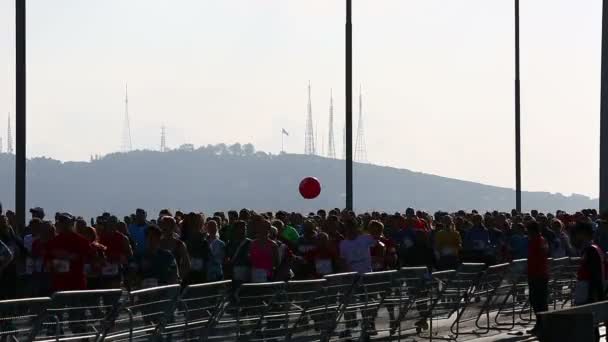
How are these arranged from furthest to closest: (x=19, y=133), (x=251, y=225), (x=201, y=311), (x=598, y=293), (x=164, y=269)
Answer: (x=19, y=133), (x=251, y=225), (x=164, y=269), (x=598, y=293), (x=201, y=311)

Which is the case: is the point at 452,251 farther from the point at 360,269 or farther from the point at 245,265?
the point at 245,265

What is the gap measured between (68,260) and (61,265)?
0.31 feet

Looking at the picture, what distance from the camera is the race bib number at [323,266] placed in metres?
21.8

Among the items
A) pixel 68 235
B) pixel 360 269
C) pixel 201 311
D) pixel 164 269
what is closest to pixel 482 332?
pixel 360 269

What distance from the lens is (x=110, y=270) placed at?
69.2 feet

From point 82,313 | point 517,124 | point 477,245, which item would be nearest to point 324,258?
point 477,245

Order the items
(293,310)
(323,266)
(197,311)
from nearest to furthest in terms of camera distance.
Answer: (197,311), (293,310), (323,266)

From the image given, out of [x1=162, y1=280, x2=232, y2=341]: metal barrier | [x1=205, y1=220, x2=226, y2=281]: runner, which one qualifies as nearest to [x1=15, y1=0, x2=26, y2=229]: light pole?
[x1=205, y1=220, x2=226, y2=281]: runner

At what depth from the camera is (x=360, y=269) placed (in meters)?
22.0

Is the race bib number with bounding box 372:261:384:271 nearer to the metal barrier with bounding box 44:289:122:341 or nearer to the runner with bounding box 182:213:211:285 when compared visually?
the runner with bounding box 182:213:211:285

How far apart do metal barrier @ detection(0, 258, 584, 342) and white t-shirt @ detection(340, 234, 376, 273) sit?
1.14m

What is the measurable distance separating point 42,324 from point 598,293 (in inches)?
266

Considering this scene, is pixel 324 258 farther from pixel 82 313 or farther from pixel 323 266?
pixel 82 313

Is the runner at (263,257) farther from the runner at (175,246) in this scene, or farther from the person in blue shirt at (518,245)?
the person in blue shirt at (518,245)
